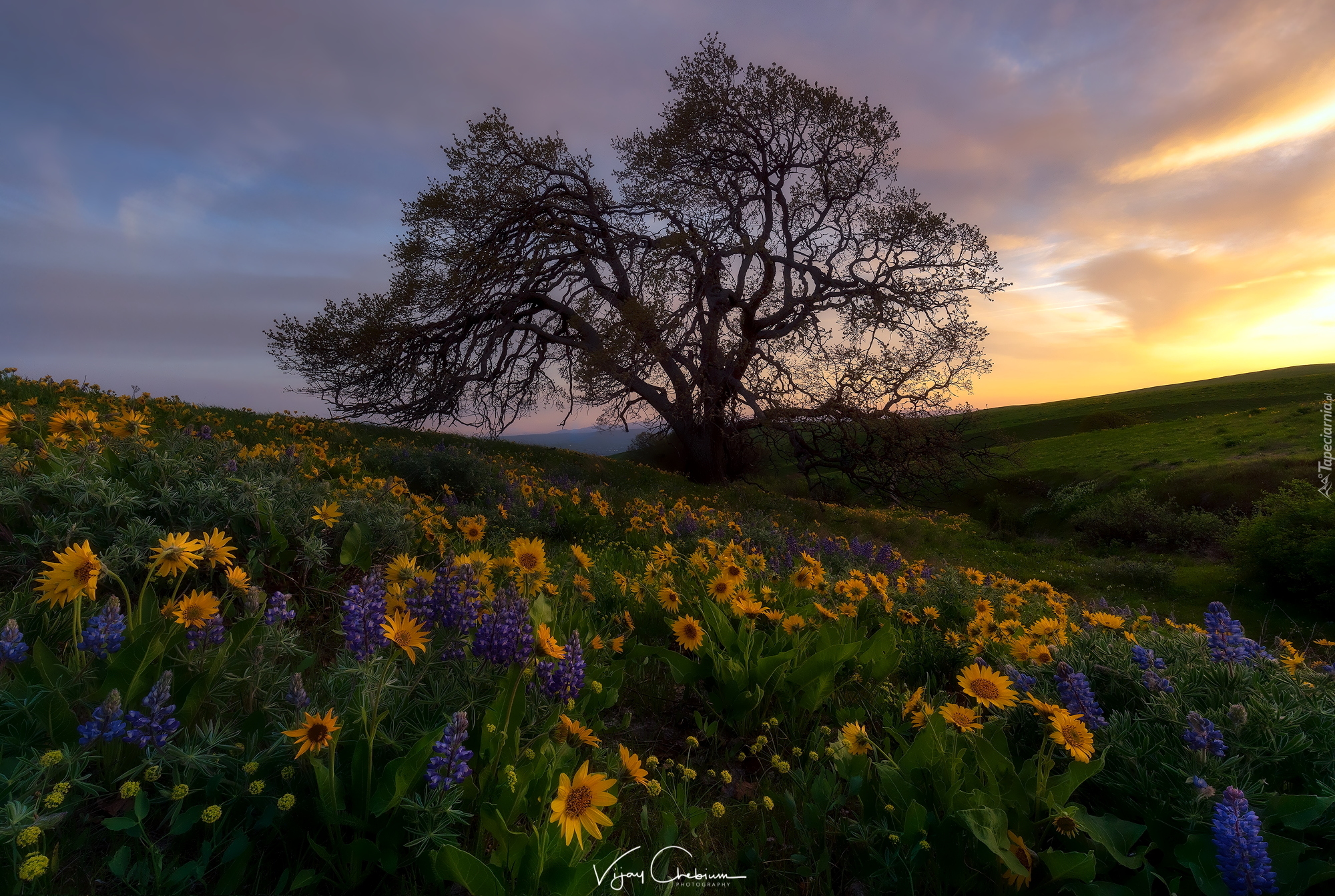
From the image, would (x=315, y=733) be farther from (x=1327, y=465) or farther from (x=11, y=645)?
(x=1327, y=465)

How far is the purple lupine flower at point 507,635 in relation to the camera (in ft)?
6.05

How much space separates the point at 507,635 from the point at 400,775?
0.47 metres

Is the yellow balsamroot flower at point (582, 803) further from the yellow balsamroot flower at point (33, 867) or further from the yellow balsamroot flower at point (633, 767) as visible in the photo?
the yellow balsamroot flower at point (33, 867)

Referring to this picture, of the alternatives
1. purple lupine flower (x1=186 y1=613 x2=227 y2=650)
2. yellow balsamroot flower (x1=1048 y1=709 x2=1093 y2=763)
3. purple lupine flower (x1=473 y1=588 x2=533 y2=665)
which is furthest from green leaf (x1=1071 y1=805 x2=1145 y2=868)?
purple lupine flower (x1=186 y1=613 x2=227 y2=650)

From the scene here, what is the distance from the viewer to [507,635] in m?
1.86

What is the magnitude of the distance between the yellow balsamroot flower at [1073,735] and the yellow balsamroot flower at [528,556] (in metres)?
2.10

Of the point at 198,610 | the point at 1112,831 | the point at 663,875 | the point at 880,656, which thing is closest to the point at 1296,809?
the point at 1112,831

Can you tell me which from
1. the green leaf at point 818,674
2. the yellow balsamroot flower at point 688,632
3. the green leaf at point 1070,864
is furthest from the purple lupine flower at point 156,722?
the green leaf at point 1070,864

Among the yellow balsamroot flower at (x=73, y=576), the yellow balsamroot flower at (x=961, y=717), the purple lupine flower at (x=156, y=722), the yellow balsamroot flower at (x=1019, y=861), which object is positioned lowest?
the yellow balsamroot flower at (x=1019, y=861)

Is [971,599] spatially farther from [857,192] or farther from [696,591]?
[857,192]

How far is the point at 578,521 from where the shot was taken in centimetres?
668

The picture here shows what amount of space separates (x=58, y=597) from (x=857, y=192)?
20332 mm

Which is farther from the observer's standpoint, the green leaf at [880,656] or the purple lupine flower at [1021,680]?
the green leaf at [880,656]

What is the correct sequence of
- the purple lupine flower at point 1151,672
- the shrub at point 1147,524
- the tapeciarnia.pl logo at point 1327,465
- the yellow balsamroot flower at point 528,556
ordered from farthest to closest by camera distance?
the shrub at point 1147,524
the tapeciarnia.pl logo at point 1327,465
the yellow balsamroot flower at point 528,556
the purple lupine flower at point 1151,672
